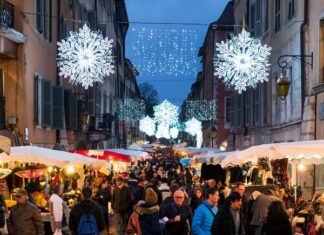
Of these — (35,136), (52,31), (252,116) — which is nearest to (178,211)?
(35,136)

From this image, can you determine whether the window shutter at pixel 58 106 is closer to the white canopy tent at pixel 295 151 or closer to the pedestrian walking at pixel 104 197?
the pedestrian walking at pixel 104 197

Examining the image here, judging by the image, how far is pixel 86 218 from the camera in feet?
35.5

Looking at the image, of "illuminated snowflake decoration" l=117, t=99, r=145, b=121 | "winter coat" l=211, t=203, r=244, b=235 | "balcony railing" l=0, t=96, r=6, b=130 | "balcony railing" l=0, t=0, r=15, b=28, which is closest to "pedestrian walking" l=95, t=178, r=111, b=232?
"balcony railing" l=0, t=96, r=6, b=130

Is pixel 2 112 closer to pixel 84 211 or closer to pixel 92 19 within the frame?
pixel 84 211

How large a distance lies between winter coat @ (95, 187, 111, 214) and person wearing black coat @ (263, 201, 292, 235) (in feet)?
30.6

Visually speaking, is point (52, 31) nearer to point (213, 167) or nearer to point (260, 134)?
point (213, 167)

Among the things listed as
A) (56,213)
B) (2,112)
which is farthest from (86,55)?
(56,213)

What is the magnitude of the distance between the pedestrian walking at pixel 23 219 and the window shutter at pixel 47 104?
41.0 ft

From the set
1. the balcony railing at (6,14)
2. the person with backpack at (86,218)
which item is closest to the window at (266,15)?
the balcony railing at (6,14)

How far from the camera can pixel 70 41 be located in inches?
758

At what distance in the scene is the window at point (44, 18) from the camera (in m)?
22.1

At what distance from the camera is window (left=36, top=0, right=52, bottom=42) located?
22.1 m

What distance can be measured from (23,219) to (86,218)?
3.35ft

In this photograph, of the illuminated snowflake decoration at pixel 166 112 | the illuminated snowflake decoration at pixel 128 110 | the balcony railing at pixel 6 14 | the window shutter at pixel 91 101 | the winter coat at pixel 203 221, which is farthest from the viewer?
the illuminated snowflake decoration at pixel 166 112
